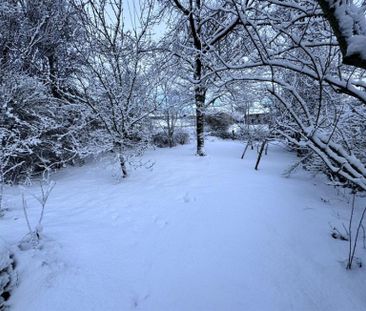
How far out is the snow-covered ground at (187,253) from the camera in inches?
83.4

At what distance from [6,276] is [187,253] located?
5.64ft

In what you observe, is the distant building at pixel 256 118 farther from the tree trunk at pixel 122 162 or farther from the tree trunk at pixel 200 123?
the tree trunk at pixel 122 162

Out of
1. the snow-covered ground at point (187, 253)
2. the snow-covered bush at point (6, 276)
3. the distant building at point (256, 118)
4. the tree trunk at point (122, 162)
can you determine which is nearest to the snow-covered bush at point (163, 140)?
the distant building at point (256, 118)

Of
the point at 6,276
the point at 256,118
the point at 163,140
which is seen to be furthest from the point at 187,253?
the point at 256,118

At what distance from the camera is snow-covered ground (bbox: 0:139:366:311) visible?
2117mm

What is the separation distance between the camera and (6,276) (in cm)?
201

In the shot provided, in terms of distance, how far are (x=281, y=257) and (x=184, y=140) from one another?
452 inches

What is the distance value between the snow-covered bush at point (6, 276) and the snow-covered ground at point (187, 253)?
7 cm

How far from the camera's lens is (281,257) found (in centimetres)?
273

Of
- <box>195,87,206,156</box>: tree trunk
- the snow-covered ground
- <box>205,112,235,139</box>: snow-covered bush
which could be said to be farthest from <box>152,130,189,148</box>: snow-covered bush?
the snow-covered ground

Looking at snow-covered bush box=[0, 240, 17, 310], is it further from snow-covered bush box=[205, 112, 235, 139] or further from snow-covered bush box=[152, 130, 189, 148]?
snow-covered bush box=[205, 112, 235, 139]

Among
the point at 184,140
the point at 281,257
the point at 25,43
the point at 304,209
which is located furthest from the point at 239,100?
the point at 281,257

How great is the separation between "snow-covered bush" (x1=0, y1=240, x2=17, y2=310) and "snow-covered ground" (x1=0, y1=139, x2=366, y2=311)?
66 millimetres

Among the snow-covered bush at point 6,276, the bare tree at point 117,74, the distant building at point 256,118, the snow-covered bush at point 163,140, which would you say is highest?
the bare tree at point 117,74
